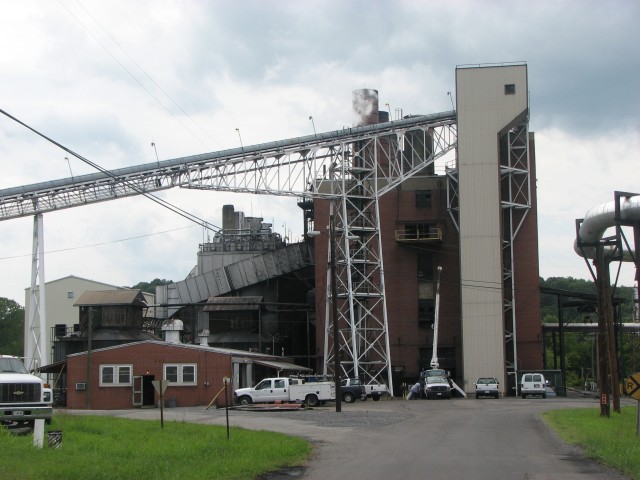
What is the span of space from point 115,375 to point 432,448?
3548cm

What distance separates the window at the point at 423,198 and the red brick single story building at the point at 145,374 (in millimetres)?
27336

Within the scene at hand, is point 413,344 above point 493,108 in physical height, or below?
below

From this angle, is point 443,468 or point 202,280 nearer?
point 443,468

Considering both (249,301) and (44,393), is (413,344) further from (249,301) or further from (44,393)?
(44,393)

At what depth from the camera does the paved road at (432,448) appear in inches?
677

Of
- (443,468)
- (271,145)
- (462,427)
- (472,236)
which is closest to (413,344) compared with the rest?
(472,236)

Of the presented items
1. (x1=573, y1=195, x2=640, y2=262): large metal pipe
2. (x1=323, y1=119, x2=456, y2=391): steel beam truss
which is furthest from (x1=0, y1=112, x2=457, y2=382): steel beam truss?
(x1=573, y1=195, x2=640, y2=262): large metal pipe

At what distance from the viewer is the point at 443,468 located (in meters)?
17.7

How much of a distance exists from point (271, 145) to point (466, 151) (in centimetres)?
1692

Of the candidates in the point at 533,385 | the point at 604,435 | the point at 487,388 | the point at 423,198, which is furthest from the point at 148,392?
the point at 604,435

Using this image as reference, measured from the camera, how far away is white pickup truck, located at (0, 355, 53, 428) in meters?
24.1

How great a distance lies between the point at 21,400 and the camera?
24438 millimetres

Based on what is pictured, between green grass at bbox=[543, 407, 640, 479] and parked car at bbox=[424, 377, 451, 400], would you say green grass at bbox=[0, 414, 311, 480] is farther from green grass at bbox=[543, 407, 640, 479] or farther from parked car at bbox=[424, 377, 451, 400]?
parked car at bbox=[424, 377, 451, 400]

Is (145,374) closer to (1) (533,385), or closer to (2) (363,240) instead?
(2) (363,240)
